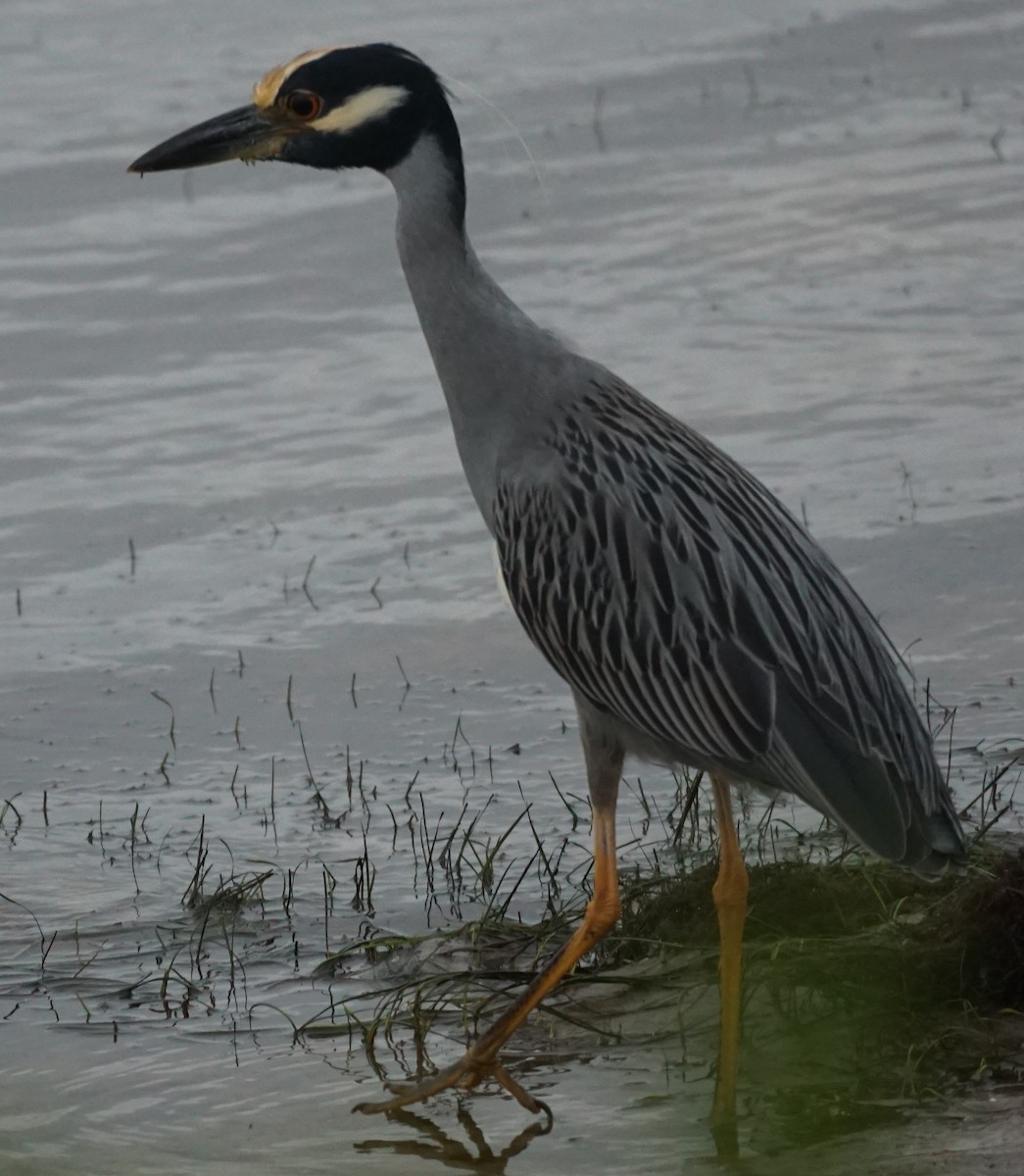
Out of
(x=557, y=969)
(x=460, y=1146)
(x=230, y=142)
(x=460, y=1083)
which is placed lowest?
(x=460, y=1146)

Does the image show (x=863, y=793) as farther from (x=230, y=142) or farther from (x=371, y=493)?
(x=371, y=493)

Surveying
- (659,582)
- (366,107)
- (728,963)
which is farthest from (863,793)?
(366,107)

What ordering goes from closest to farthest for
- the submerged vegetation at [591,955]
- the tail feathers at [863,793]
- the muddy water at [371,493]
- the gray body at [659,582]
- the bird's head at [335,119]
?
the tail feathers at [863,793]
the gray body at [659,582]
the submerged vegetation at [591,955]
the muddy water at [371,493]
the bird's head at [335,119]

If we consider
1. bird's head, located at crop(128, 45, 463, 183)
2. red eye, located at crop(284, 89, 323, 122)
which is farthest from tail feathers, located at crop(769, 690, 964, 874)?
red eye, located at crop(284, 89, 323, 122)

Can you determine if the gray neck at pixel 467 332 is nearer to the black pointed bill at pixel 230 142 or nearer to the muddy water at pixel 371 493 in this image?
the black pointed bill at pixel 230 142

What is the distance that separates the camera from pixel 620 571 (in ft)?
17.5

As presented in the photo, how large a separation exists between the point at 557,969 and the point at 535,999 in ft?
0.28

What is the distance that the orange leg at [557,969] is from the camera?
526 cm

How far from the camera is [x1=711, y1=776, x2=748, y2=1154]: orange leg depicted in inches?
198

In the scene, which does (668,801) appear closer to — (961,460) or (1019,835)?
(1019,835)

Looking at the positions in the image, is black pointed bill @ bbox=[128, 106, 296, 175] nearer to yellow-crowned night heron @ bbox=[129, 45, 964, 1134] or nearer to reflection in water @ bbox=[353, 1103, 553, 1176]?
yellow-crowned night heron @ bbox=[129, 45, 964, 1134]

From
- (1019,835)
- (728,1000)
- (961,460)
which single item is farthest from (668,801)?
(961,460)

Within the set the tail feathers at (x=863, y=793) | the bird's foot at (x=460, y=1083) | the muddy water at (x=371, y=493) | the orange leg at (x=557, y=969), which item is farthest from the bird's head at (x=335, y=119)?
the bird's foot at (x=460, y=1083)

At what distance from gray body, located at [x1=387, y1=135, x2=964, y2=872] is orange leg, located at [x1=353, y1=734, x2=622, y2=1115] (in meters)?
0.12
